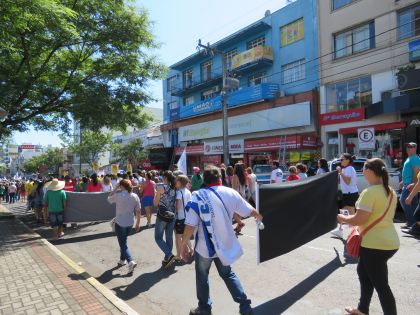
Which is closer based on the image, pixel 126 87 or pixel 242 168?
pixel 242 168

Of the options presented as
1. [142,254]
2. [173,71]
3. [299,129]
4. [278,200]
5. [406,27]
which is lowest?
→ [142,254]

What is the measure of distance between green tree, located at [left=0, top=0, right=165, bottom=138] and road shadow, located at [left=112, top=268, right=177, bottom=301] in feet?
27.7

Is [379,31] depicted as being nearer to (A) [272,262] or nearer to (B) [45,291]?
(A) [272,262]

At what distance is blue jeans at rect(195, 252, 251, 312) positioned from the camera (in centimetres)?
425

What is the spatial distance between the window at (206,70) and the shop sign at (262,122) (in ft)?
14.9

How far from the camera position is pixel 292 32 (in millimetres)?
27391

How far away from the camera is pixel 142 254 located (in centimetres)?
835

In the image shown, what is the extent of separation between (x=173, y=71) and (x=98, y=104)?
98.4 feet

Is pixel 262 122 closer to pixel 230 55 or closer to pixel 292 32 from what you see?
pixel 292 32

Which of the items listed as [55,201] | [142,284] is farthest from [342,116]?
[142,284]

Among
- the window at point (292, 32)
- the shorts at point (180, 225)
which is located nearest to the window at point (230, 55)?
the window at point (292, 32)

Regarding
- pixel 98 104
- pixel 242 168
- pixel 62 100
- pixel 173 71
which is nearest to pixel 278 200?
pixel 242 168

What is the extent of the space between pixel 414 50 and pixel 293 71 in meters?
9.22

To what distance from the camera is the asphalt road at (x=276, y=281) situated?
195 inches
